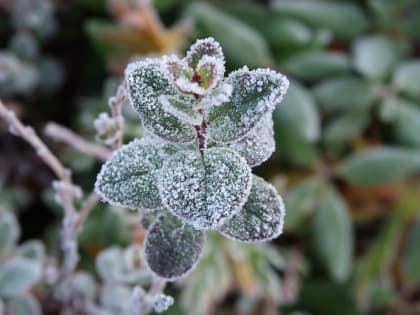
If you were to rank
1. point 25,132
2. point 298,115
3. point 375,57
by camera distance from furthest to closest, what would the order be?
point 375,57, point 298,115, point 25,132

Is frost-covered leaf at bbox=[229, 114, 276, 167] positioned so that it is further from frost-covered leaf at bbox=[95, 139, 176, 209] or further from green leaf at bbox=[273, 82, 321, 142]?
green leaf at bbox=[273, 82, 321, 142]

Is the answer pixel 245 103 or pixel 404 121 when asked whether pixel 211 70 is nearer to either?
pixel 245 103

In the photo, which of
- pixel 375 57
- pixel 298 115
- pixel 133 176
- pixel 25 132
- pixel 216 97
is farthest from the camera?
pixel 375 57

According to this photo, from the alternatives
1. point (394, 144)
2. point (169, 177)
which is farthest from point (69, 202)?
point (394, 144)

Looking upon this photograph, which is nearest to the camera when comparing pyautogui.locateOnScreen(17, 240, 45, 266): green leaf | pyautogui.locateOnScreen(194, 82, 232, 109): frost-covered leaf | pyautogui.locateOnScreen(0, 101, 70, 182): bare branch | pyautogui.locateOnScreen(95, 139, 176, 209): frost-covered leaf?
pyautogui.locateOnScreen(194, 82, 232, 109): frost-covered leaf

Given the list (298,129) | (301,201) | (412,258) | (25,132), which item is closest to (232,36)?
(298,129)

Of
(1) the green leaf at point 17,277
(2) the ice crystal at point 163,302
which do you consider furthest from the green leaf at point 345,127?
(2) the ice crystal at point 163,302

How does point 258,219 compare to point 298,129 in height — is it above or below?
above

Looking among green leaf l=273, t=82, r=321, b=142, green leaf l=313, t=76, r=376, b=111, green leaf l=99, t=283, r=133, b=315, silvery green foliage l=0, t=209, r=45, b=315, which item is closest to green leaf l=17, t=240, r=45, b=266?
silvery green foliage l=0, t=209, r=45, b=315
